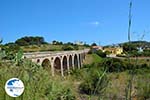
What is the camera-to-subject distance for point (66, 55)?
4312cm

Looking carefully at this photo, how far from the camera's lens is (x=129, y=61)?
6.18 feet

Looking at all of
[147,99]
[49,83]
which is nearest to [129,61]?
[49,83]

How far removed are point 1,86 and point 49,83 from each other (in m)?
0.92

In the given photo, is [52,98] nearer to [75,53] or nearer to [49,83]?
[49,83]

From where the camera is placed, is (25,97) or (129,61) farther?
(25,97)

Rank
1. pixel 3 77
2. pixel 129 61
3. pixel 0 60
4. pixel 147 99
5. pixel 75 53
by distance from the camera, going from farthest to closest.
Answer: pixel 75 53 → pixel 147 99 → pixel 0 60 → pixel 3 77 → pixel 129 61

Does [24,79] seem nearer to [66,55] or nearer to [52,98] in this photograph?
[52,98]

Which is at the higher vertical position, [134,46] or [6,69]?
[134,46]

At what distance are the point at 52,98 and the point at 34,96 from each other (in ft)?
1.50

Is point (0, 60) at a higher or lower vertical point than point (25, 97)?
higher

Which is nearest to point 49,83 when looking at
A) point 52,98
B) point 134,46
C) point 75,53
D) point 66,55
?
point 52,98

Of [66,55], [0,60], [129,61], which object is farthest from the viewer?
[66,55]

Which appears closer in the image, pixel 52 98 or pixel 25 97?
A: pixel 25 97

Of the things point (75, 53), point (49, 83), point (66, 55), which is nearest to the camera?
point (49, 83)
